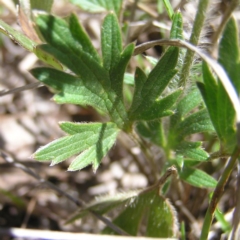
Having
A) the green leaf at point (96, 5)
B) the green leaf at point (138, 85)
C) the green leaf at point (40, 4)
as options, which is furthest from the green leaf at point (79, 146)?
the green leaf at point (96, 5)

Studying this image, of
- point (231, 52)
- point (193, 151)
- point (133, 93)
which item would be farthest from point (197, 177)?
point (231, 52)

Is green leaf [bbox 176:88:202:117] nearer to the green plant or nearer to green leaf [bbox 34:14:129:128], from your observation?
the green plant

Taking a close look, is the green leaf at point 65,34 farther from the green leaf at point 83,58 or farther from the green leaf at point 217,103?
the green leaf at point 217,103

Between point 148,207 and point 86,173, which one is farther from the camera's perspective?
point 86,173

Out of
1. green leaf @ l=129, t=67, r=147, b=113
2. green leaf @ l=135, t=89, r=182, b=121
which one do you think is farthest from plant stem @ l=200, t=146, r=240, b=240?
green leaf @ l=129, t=67, r=147, b=113

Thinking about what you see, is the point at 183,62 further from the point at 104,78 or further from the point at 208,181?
the point at 208,181

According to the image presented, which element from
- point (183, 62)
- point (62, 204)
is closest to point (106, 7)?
point (183, 62)
